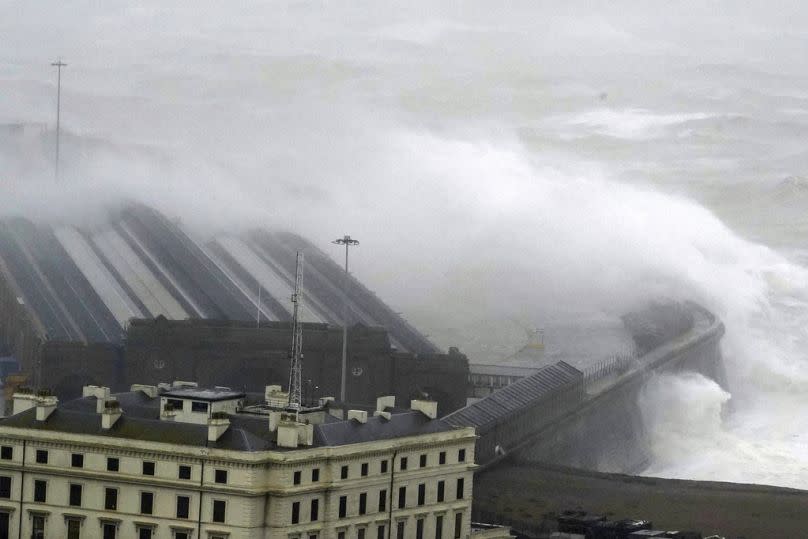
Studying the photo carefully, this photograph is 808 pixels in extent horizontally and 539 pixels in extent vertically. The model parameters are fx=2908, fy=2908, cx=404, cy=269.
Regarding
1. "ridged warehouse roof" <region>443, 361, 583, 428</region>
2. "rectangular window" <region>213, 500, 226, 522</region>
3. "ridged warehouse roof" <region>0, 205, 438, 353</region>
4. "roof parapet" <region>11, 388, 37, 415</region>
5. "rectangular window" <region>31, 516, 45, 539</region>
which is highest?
"ridged warehouse roof" <region>0, 205, 438, 353</region>

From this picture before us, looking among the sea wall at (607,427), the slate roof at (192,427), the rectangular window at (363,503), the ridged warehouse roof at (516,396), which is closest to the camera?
the slate roof at (192,427)

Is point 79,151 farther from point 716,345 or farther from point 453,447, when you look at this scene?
point 453,447

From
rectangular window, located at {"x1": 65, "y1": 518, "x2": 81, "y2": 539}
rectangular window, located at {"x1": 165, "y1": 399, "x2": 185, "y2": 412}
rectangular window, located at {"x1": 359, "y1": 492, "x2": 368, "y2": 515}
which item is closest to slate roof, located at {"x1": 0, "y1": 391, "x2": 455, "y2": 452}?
rectangular window, located at {"x1": 165, "y1": 399, "x2": 185, "y2": 412}

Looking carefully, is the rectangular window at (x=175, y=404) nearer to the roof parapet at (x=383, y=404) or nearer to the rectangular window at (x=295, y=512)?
the rectangular window at (x=295, y=512)

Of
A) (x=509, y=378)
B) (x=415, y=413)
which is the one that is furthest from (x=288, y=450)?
(x=509, y=378)

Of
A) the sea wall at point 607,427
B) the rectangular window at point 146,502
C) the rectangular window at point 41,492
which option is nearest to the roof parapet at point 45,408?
the rectangular window at point 41,492

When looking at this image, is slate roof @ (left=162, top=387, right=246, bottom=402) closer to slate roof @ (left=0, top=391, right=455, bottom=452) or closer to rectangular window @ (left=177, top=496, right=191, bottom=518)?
slate roof @ (left=0, top=391, right=455, bottom=452)
